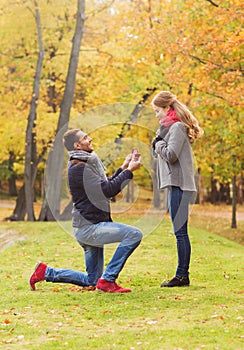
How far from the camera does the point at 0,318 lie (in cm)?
600

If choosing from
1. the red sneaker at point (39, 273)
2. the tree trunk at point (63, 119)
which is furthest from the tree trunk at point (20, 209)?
the red sneaker at point (39, 273)

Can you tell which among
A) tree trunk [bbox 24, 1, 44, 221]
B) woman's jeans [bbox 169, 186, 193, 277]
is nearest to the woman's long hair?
woman's jeans [bbox 169, 186, 193, 277]

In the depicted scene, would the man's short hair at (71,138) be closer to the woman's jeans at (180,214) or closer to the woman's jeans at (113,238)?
the woman's jeans at (113,238)

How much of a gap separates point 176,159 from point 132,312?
5.87 feet

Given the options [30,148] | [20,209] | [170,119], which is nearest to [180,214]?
[170,119]

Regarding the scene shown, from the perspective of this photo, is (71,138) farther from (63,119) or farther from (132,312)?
(63,119)

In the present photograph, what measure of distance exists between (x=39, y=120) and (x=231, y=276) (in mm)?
17063

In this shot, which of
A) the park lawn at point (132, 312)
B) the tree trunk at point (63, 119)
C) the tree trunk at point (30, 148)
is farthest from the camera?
the tree trunk at point (30, 148)

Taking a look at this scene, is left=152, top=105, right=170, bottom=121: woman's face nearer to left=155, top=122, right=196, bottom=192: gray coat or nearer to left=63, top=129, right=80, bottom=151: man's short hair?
left=155, top=122, right=196, bottom=192: gray coat

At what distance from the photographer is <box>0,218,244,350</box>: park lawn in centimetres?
509

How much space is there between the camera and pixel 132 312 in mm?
6074

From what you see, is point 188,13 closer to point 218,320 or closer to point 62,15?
point 62,15

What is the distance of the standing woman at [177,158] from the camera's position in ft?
22.9

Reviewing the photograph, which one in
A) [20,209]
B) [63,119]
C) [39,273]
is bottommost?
[20,209]
